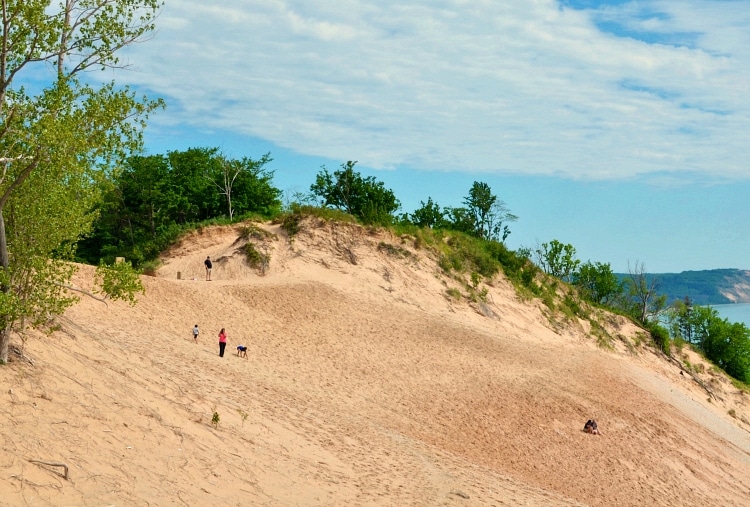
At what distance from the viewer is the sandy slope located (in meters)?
12.9

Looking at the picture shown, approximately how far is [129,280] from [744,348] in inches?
2106

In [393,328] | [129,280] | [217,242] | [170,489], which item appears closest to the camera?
[170,489]

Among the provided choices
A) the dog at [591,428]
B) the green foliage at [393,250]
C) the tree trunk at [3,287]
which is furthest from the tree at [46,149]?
the green foliage at [393,250]

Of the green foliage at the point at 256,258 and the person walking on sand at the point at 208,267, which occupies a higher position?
the green foliage at the point at 256,258

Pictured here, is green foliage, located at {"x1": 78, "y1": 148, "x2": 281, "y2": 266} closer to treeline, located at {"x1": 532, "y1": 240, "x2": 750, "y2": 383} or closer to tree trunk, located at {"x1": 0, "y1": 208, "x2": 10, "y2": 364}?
treeline, located at {"x1": 532, "y1": 240, "x2": 750, "y2": 383}

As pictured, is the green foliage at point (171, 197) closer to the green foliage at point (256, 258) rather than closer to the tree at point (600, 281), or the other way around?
the green foliage at point (256, 258)

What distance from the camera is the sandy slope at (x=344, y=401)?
1288cm

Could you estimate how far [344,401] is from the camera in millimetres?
23359

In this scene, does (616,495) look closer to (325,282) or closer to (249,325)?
(249,325)

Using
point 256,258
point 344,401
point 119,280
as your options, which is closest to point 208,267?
point 256,258

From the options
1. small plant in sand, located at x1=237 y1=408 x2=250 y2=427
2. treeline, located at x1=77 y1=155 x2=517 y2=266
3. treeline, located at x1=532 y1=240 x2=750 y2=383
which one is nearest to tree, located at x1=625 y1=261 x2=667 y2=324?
treeline, located at x1=532 y1=240 x2=750 y2=383

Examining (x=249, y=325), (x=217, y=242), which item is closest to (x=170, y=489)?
(x=249, y=325)

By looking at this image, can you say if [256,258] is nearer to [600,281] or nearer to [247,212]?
[247,212]

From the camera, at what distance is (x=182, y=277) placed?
37.2m
